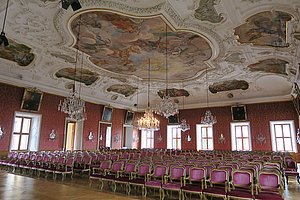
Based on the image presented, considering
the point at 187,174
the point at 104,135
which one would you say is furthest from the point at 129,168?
the point at 104,135

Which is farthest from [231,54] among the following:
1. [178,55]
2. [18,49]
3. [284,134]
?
[18,49]

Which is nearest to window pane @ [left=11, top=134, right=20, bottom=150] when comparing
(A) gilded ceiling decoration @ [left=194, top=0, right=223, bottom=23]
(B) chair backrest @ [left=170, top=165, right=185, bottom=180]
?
(B) chair backrest @ [left=170, top=165, right=185, bottom=180]

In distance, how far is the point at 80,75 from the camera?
15.5 meters

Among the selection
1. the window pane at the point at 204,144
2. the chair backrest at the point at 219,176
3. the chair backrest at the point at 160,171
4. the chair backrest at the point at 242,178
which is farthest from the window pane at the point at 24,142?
the window pane at the point at 204,144

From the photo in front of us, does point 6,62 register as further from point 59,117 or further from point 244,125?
point 244,125

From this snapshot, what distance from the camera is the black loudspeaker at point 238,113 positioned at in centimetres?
1814

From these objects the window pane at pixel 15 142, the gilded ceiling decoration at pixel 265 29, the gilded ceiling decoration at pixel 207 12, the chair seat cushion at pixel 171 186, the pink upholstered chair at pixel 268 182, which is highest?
the gilded ceiling decoration at pixel 207 12

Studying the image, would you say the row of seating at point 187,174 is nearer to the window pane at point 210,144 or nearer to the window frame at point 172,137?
the window pane at point 210,144

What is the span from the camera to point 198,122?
66.7ft

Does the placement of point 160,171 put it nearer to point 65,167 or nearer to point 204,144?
point 65,167

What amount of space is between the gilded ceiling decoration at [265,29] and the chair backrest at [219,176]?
563cm

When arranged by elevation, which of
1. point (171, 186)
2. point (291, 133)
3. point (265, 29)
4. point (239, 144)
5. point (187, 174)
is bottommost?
point (171, 186)

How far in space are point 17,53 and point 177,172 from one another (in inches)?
410

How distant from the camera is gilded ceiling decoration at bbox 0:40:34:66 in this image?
35.4ft
